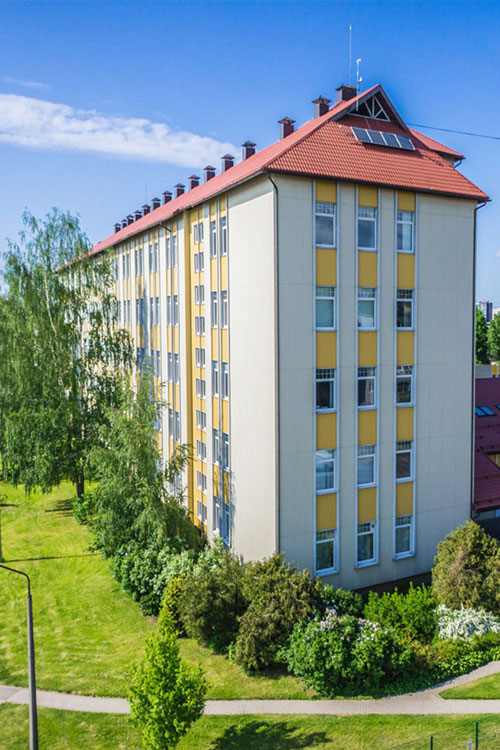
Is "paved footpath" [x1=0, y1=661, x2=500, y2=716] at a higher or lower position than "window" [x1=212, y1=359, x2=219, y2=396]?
lower

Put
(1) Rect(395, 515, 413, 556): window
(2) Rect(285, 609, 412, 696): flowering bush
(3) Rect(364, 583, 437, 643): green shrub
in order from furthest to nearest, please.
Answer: (1) Rect(395, 515, 413, 556): window → (3) Rect(364, 583, 437, 643): green shrub → (2) Rect(285, 609, 412, 696): flowering bush

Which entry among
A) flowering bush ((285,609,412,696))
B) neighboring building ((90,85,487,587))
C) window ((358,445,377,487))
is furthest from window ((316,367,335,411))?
flowering bush ((285,609,412,696))

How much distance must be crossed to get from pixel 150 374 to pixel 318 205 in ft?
36.8

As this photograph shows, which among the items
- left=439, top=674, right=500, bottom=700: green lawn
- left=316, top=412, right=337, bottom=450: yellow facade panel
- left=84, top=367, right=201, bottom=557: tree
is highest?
left=316, top=412, right=337, bottom=450: yellow facade panel

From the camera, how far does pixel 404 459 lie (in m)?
21.4

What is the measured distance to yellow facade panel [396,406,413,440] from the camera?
21.1 metres

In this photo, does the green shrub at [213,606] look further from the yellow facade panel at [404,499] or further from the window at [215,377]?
the window at [215,377]

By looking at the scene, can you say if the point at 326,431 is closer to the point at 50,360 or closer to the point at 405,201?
the point at 405,201

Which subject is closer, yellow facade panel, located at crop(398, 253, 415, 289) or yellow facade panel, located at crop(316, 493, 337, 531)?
yellow facade panel, located at crop(316, 493, 337, 531)

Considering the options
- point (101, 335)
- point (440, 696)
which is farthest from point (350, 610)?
point (101, 335)

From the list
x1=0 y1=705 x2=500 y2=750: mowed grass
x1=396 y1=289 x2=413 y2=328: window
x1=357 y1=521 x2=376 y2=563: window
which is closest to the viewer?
x1=0 y1=705 x2=500 y2=750: mowed grass

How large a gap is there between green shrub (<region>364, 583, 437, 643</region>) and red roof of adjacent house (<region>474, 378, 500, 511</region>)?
19.1ft

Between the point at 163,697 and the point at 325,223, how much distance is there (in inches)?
560

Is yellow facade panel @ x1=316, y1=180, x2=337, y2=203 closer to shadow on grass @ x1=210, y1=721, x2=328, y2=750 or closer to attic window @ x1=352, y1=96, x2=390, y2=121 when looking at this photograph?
attic window @ x1=352, y1=96, x2=390, y2=121
